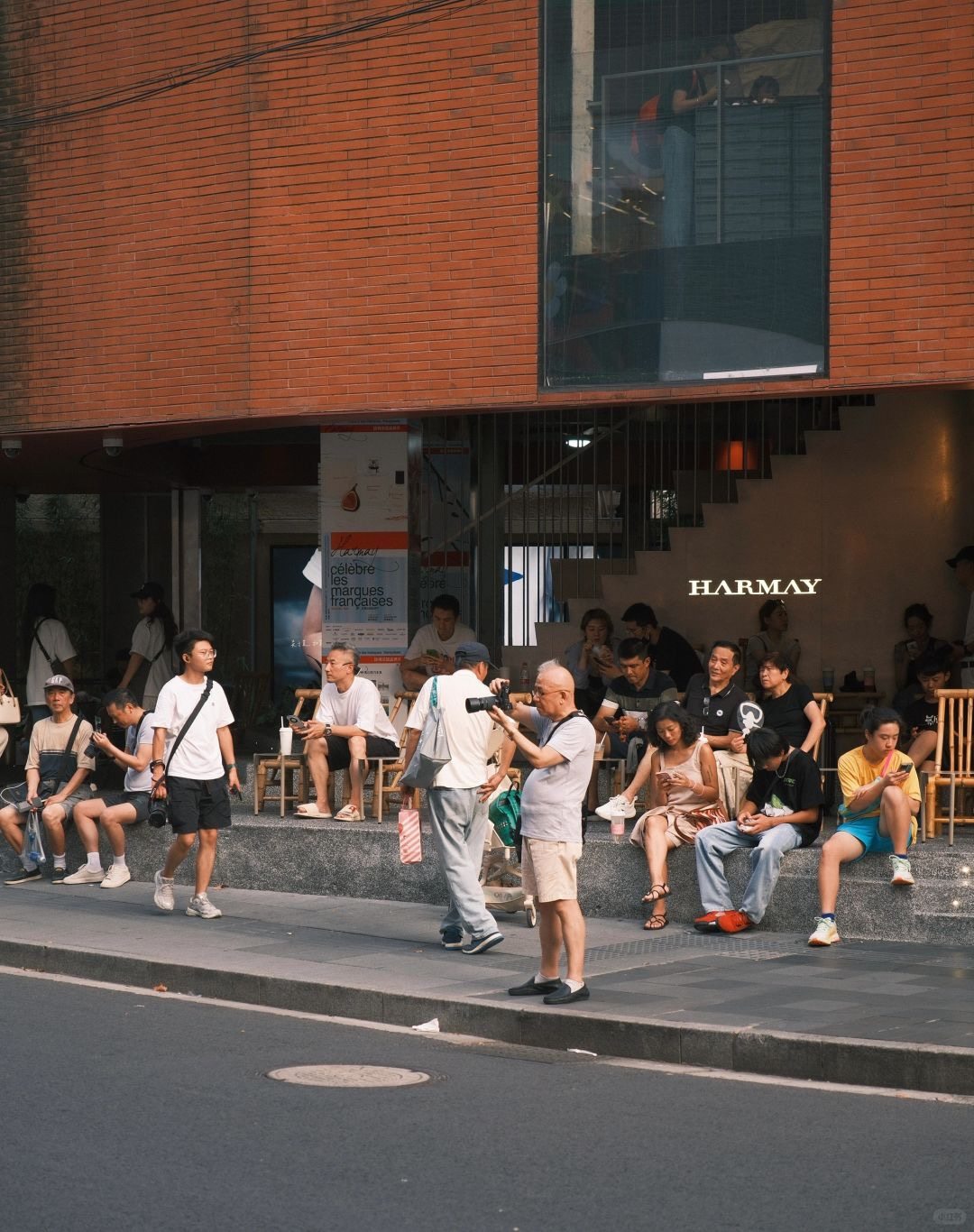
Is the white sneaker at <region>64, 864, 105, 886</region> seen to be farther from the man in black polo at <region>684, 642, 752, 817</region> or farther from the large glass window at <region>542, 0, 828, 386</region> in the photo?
the large glass window at <region>542, 0, 828, 386</region>

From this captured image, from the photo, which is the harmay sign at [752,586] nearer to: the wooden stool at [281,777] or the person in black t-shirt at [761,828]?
the wooden stool at [281,777]

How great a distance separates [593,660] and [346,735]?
236cm

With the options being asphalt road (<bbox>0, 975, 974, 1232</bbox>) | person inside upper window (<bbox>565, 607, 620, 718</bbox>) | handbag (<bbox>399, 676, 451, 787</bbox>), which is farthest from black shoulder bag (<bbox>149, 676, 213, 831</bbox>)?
person inside upper window (<bbox>565, 607, 620, 718</bbox>)

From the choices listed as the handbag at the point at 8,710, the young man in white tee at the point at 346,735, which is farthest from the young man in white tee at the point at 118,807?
the handbag at the point at 8,710

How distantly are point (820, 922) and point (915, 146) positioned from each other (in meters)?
5.51

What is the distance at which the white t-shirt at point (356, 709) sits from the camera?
13117mm

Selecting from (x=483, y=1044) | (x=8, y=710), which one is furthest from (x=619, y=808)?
(x=8, y=710)

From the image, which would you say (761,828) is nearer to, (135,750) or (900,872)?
(900,872)

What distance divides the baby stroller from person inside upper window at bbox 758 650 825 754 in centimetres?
183

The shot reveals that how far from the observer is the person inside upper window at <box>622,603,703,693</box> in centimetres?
1477

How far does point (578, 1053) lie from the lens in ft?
26.7

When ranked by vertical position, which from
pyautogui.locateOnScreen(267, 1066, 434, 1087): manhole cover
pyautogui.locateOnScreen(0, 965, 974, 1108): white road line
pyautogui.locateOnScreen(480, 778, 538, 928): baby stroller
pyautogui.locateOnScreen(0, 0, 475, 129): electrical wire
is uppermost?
pyautogui.locateOnScreen(0, 0, 475, 129): electrical wire

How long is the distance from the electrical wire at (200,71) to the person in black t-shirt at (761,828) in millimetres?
6586

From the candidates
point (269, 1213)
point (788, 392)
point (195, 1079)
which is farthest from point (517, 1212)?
point (788, 392)
